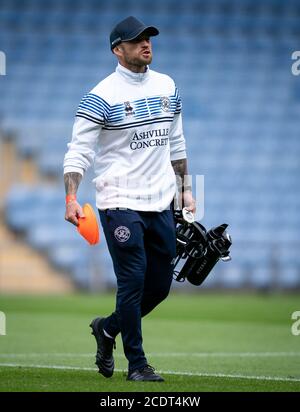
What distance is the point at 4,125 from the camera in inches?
792

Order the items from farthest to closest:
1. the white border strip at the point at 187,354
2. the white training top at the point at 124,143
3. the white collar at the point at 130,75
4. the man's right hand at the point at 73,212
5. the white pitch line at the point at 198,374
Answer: the white border strip at the point at 187,354, the white pitch line at the point at 198,374, the white collar at the point at 130,75, the white training top at the point at 124,143, the man's right hand at the point at 73,212

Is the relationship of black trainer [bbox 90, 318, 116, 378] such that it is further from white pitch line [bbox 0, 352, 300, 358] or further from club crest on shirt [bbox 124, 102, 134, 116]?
white pitch line [bbox 0, 352, 300, 358]

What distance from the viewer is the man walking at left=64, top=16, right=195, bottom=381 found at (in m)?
6.37

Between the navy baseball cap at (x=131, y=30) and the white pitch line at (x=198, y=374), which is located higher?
the navy baseball cap at (x=131, y=30)

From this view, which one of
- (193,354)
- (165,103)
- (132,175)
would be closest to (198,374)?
(132,175)

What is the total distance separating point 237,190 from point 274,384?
44.0 ft

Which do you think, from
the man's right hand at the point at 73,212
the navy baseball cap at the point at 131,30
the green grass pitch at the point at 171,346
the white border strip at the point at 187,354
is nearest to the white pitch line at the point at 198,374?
the green grass pitch at the point at 171,346

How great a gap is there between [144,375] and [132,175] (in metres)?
1.24

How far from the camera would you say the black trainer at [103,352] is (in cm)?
668

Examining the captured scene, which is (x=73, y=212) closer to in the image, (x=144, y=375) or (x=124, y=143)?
(x=124, y=143)

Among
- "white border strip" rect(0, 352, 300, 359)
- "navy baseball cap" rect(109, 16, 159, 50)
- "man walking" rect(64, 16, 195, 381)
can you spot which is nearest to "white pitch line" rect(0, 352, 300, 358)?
"white border strip" rect(0, 352, 300, 359)

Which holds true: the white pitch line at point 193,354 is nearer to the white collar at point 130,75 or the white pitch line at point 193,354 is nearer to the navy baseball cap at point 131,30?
the white collar at point 130,75

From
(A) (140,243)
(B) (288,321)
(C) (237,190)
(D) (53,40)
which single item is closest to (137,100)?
(A) (140,243)
